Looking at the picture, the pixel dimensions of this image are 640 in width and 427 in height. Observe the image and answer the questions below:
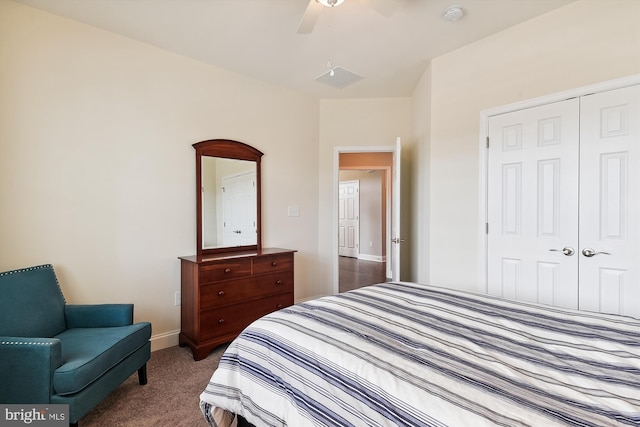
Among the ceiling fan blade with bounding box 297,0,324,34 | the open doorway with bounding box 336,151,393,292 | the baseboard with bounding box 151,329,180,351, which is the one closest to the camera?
the ceiling fan blade with bounding box 297,0,324,34

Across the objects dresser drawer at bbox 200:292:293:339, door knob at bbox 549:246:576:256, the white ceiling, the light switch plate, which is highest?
the white ceiling

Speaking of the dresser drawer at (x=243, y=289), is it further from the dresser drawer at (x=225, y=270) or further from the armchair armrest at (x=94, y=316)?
the armchair armrest at (x=94, y=316)

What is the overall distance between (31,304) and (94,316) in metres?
0.35

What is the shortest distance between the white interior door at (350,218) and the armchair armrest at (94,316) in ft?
20.3

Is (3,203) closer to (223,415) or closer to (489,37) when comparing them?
(223,415)

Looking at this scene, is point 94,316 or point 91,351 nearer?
point 91,351

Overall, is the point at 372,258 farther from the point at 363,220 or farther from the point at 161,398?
the point at 161,398

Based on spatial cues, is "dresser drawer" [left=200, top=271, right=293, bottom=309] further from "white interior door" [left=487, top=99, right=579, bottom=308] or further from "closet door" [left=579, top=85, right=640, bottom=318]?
"closet door" [left=579, top=85, right=640, bottom=318]

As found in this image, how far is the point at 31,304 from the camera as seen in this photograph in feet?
6.38

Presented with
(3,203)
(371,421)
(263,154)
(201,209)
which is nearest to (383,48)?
(263,154)

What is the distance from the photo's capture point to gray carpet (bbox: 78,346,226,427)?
71.1 inches

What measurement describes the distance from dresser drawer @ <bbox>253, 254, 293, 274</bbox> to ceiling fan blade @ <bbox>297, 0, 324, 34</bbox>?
6.55ft

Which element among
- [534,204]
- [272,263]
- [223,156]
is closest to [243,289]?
[272,263]

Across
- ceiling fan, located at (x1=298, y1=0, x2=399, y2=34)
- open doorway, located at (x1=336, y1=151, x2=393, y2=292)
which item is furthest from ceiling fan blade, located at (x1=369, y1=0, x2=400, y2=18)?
open doorway, located at (x1=336, y1=151, x2=393, y2=292)
